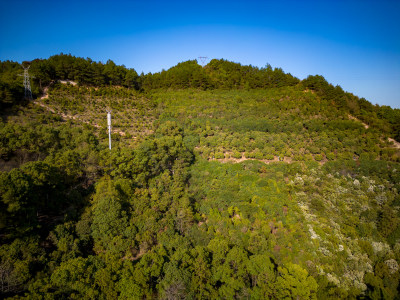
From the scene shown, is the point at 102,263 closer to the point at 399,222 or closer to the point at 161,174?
the point at 161,174

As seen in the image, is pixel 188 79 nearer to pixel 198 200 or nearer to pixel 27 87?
pixel 27 87

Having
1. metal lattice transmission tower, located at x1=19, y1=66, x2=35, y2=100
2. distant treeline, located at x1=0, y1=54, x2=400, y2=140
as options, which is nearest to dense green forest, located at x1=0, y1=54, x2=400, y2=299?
distant treeline, located at x1=0, y1=54, x2=400, y2=140

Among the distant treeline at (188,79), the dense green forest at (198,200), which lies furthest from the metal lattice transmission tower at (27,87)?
the dense green forest at (198,200)

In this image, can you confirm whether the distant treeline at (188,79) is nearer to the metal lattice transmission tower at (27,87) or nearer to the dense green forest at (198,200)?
the dense green forest at (198,200)

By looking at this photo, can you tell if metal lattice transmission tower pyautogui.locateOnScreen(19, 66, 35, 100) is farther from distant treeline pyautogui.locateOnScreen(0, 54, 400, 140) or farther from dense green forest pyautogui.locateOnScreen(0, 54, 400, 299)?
dense green forest pyautogui.locateOnScreen(0, 54, 400, 299)

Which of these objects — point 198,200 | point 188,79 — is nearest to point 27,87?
point 188,79
